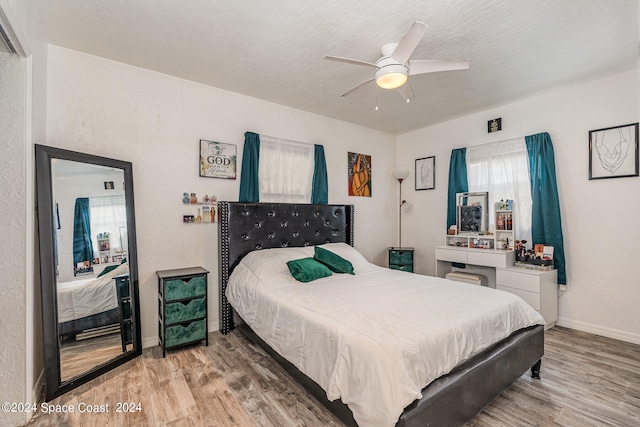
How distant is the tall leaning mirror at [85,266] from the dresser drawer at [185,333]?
0.93 ft

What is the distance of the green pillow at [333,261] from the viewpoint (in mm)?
3117

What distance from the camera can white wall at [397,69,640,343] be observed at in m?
2.94

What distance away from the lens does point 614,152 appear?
3016 mm

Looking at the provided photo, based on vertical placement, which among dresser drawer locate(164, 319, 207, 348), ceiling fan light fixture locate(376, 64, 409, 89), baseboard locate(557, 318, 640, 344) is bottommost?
baseboard locate(557, 318, 640, 344)

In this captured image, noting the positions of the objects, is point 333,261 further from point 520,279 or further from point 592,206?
point 592,206

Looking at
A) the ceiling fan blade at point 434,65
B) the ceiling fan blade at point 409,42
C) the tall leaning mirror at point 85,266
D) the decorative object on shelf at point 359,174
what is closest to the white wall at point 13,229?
the tall leaning mirror at point 85,266

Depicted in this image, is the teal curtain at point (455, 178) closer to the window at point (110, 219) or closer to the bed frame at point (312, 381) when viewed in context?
the bed frame at point (312, 381)

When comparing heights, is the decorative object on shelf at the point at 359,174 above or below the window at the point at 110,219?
above

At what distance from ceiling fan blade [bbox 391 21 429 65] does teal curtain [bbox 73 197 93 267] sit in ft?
8.65

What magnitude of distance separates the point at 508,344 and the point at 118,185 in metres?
3.33

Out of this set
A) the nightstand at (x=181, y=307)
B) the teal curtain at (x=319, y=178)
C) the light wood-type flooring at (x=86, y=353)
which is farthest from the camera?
the teal curtain at (x=319, y=178)

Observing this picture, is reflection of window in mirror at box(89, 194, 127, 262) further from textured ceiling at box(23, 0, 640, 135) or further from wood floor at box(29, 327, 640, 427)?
textured ceiling at box(23, 0, 640, 135)

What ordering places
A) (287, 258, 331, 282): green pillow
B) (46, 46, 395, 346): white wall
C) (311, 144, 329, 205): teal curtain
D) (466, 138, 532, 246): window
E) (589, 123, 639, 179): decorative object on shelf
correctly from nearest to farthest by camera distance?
(46, 46, 395, 346): white wall < (287, 258, 331, 282): green pillow < (589, 123, 639, 179): decorative object on shelf < (466, 138, 532, 246): window < (311, 144, 329, 205): teal curtain

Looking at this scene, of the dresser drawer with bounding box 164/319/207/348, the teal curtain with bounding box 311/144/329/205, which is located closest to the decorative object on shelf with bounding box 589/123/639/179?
the teal curtain with bounding box 311/144/329/205
